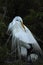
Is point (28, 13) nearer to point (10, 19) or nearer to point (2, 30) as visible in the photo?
point (10, 19)

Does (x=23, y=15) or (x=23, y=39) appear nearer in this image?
(x=23, y=39)

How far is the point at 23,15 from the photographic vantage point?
702 centimetres

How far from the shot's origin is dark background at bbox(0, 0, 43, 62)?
5.93m

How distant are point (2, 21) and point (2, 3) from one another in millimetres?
852

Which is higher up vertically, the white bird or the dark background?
the dark background

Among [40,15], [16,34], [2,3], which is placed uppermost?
[2,3]

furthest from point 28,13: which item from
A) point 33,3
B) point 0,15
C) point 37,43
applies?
point 37,43

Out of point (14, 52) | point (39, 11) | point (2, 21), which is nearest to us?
point (14, 52)

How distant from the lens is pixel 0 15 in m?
6.54

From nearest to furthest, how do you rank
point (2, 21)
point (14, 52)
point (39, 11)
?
point (14, 52), point (2, 21), point (39, 11)

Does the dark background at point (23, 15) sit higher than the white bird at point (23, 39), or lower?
higher

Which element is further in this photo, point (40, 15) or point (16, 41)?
point (40, 15)

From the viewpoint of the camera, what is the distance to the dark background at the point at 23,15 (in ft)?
19.4

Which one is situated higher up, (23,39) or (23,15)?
(23,15)
